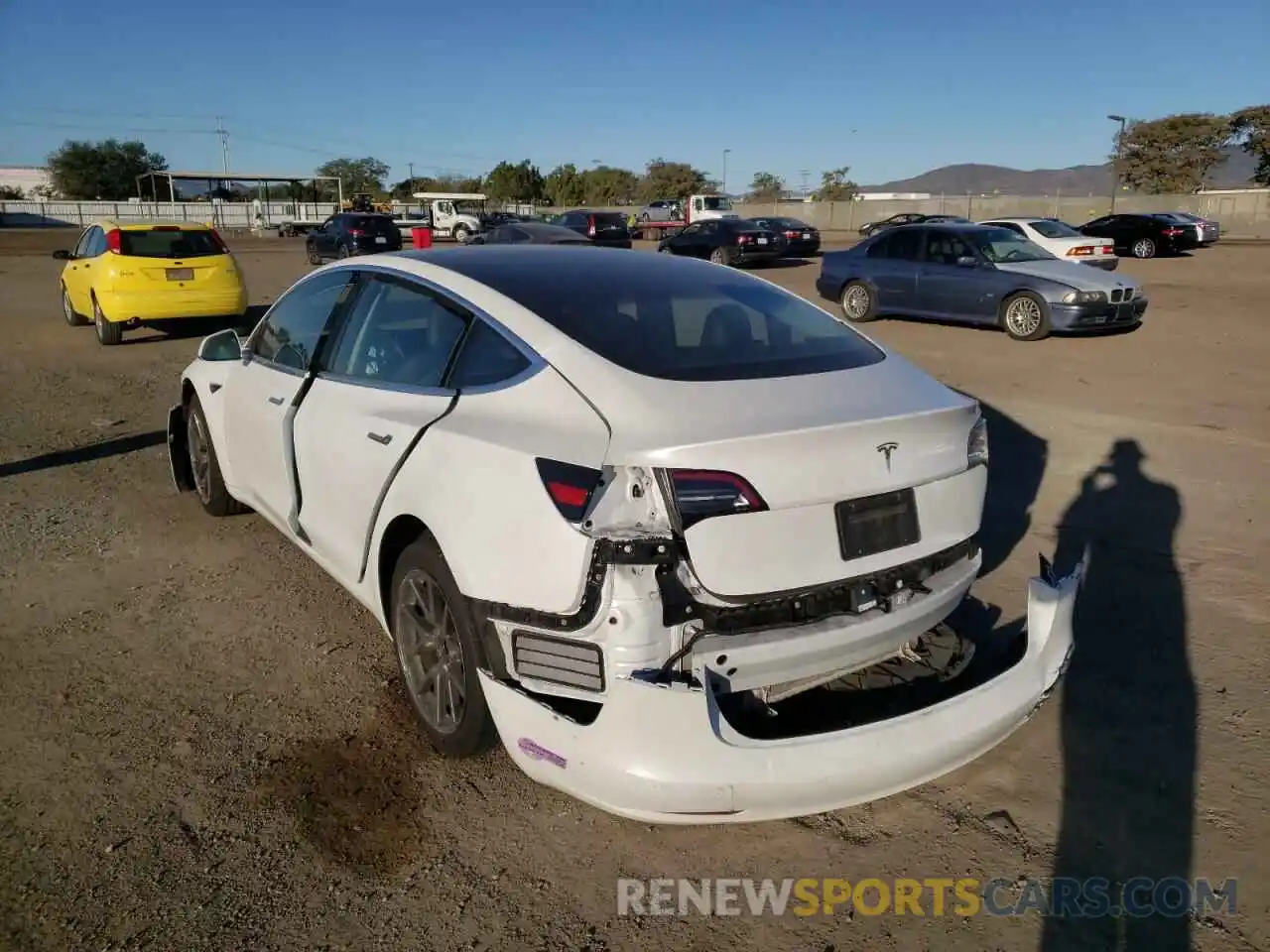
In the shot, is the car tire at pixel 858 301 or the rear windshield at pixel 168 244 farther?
the car tire at pixel 858 301

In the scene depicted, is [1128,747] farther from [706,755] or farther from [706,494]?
[706,494]

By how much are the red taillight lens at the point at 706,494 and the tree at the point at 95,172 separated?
343 feet

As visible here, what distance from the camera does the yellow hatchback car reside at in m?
12.4

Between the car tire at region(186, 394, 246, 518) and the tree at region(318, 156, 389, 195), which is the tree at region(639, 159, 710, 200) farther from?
the car tire at region(186, 394, 246, 518)

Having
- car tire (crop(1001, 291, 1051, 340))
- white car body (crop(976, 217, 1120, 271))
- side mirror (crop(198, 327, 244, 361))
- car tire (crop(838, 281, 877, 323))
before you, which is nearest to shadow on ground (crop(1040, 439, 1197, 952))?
side mirror (crop(198, 327, 244, 361))

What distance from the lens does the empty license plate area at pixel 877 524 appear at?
2.66 meters

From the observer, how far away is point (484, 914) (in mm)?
2537

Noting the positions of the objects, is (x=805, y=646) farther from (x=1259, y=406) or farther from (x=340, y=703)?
(x=1259, y=406)

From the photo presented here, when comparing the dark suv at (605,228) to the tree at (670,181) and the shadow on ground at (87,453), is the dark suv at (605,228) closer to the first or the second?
the shadow on ground at (87,453)

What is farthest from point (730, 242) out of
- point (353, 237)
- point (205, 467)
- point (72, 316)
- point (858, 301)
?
point (205, 467)

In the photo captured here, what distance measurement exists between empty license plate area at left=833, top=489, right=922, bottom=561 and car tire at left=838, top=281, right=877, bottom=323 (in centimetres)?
1280

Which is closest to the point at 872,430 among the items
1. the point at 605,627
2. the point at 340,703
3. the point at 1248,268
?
the point at 605,627

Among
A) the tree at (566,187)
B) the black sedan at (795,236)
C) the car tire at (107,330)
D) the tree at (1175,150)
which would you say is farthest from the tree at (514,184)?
the car tire at (107,330)

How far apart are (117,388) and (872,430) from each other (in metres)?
9.15
